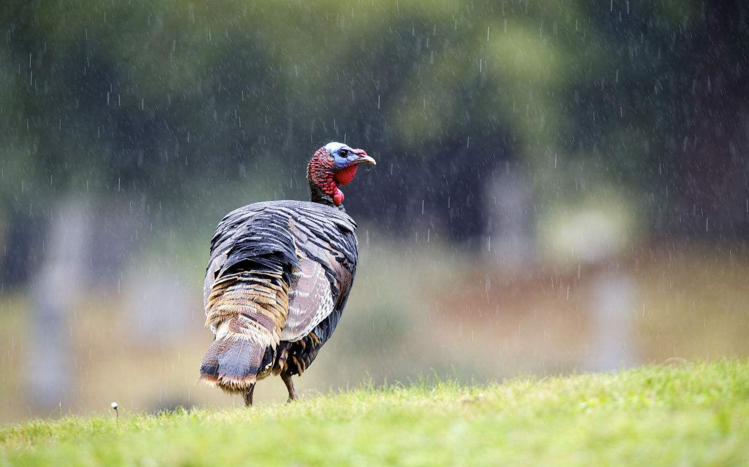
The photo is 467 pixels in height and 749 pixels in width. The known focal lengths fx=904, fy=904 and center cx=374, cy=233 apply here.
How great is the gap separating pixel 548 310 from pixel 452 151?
3.40 metres

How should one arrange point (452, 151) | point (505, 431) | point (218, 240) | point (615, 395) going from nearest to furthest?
point (505, 431) < point (615, 395) < point (218, 240) < point (452, 151)

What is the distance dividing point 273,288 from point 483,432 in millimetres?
2953

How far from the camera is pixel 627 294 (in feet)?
53.8

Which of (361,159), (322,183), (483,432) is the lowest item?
(483,432)

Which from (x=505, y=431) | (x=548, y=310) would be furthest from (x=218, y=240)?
(x=548, y=310)

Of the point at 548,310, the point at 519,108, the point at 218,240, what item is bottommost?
the point at 548,310

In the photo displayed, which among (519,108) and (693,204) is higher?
(519,108)

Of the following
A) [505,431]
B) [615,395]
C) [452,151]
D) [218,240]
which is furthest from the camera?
[452,151]

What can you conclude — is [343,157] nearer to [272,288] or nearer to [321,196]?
[321,196]

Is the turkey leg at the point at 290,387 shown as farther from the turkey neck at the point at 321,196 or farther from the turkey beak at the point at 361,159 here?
the turkey beak at the point at 361,159

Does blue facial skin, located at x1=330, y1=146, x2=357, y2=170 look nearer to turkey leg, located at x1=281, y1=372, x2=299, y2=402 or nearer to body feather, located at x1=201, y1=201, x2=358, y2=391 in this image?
body feather, located at x1=201, y1=201, x2=358, y2=391

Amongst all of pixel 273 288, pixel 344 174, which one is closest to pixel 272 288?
pixel 273 288

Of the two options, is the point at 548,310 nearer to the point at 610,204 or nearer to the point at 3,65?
the point at 610,204

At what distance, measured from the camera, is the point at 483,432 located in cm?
502
